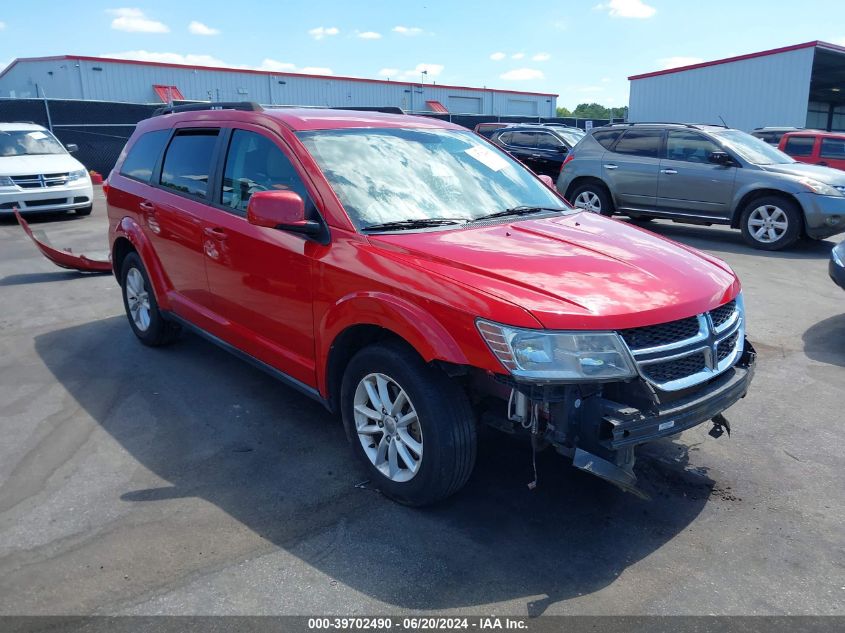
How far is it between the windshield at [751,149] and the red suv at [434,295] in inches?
278

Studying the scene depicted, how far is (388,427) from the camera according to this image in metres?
3.31

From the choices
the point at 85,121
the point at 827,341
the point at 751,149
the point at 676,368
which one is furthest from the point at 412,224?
the point at 85,121

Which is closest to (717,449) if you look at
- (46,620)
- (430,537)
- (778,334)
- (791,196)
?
(430,537)

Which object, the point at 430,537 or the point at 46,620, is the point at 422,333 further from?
the point at 46,620

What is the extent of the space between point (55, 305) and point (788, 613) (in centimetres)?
710

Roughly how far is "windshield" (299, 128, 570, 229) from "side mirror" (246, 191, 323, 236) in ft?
0.85

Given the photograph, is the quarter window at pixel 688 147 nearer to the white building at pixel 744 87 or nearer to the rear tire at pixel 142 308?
the rear tire at pixel 142 308

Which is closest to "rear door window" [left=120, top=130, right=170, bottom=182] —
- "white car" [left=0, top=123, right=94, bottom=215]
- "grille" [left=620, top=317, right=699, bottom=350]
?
"grille" [left=620, top=317, right=699, bottom=350]

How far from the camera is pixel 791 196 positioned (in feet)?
32.0

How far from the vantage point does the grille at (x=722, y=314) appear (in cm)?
323

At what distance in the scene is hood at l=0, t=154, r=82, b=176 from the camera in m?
12.5

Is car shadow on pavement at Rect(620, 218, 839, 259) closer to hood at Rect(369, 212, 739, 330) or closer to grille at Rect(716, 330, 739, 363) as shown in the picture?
hood at Rect(369, 212, 739, 330)

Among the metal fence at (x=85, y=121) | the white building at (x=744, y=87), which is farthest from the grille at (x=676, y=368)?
the white building at (x=744, y=87)

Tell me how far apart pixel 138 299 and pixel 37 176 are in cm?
866
